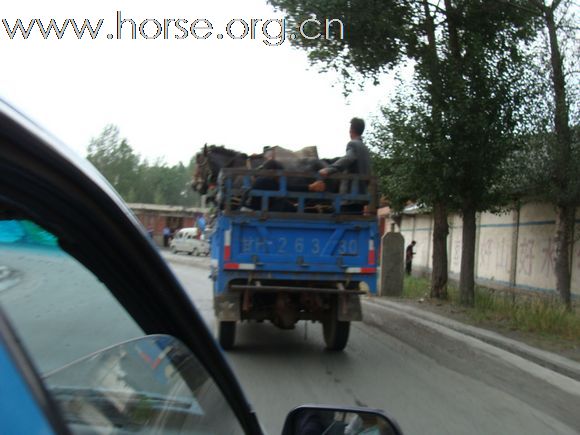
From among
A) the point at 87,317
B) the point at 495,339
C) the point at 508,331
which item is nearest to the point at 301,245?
the point at 495,339

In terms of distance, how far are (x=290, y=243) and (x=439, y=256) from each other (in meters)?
8.45

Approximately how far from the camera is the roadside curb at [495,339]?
7488mm

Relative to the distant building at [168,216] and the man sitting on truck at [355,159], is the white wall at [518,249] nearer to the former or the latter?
the man sitting on truck at [355,159]

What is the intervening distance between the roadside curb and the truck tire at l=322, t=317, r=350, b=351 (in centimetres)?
257

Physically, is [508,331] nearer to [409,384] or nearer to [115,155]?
→ [409,384]

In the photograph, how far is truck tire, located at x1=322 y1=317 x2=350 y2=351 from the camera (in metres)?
7.96

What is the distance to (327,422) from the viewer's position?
2.19 metres

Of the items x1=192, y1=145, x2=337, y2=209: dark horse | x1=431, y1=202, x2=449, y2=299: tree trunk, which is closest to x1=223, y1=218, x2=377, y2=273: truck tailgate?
x1=192, y1=145, x2=337, y2=209: dark horse

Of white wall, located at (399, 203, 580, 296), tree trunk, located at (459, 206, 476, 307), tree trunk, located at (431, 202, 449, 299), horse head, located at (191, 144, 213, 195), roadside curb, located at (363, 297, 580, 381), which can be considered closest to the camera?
roadside curb, located at (363, 297, 580, 381)

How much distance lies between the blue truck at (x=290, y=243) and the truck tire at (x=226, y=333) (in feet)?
0.05

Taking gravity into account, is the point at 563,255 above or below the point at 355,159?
below

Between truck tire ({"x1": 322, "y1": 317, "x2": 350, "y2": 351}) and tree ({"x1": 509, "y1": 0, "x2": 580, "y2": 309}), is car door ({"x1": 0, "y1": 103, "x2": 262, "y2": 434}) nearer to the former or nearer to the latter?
truck tire ({"x1": 322, "y1": 317, "x2": 350, "y2": 351})

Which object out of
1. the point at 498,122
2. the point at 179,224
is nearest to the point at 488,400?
the point at 498,122

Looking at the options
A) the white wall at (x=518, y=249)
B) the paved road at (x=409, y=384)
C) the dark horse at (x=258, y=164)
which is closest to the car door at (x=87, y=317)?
the paved road at (x=409, y=384)
